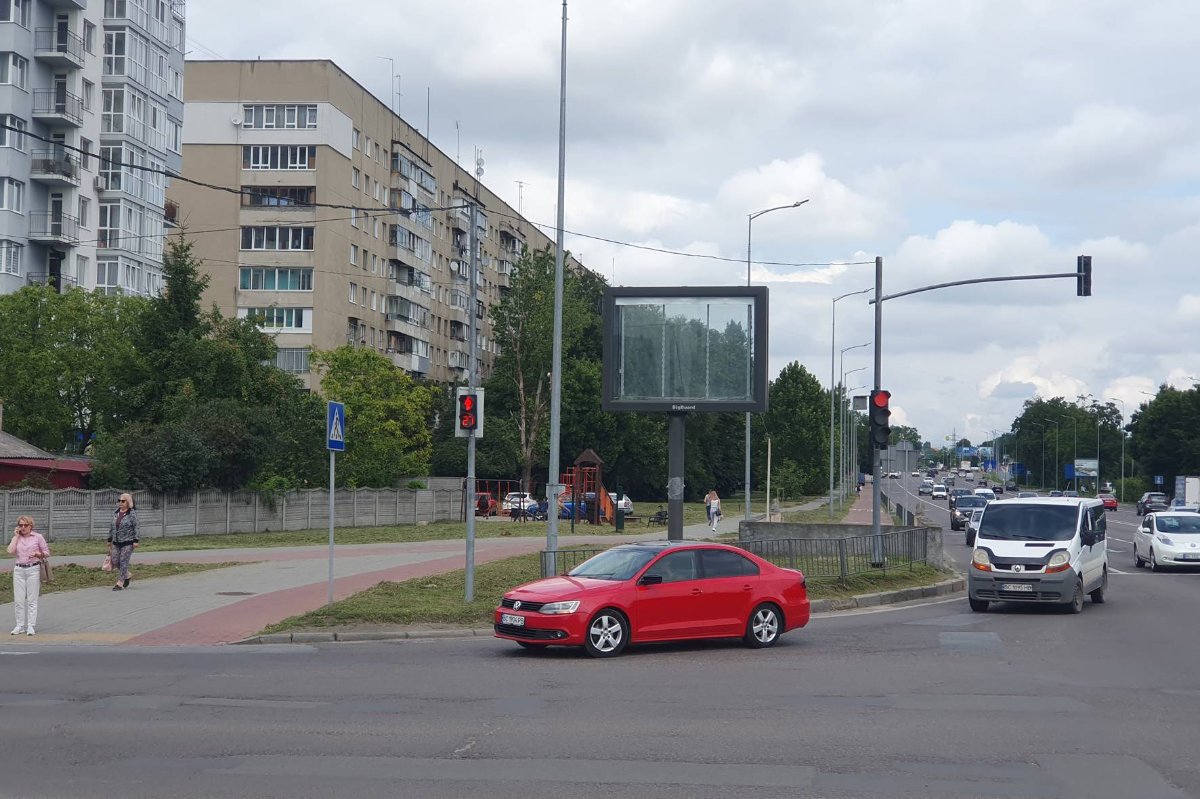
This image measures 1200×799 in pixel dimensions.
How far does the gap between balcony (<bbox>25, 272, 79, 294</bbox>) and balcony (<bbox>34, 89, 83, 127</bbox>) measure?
7.36 metres

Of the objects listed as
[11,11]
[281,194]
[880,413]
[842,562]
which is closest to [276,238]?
[281,194]

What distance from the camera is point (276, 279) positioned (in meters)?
76.3

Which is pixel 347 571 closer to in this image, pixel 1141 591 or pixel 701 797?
pixel 1141 591

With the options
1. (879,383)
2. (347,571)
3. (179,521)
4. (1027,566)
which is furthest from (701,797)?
(179,521)

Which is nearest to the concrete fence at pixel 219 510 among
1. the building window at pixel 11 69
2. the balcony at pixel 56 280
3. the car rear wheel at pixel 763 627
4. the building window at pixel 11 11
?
the balcony at pixel 56 280

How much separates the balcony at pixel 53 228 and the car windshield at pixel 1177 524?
50.4 metres

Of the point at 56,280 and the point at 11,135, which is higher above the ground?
the point at 11,135

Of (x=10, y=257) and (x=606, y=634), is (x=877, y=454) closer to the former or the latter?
(x=606, y=634)

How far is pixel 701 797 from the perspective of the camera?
8133mm

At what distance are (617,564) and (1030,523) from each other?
31.2 feet

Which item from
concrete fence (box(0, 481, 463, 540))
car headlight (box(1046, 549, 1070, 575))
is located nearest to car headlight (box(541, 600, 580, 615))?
car headlight (box(1046, 549, 1070, 575))

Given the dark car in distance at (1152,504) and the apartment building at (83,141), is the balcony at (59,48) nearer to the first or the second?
the apartment building at (83,141)

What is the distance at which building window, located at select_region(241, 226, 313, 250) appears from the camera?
76000 mm

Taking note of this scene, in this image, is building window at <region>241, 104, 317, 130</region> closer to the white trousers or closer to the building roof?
the building roof
